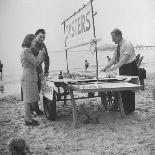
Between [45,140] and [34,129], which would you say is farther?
[34,129]

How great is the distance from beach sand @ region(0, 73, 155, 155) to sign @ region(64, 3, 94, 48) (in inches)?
54.4

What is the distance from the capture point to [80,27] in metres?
5.08

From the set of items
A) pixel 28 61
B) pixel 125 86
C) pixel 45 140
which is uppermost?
pixel 28 61

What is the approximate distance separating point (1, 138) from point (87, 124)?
1.37m

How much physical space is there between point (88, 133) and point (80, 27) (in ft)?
6.22

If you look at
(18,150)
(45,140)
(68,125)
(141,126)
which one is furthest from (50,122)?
(18,150)

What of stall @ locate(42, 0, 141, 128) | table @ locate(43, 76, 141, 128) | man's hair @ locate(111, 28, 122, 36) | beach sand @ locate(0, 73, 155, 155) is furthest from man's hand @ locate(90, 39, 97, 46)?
beach sand @ locate(0, 73, 155, 155)

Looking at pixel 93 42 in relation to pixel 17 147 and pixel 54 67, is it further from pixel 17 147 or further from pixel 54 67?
pixel 54 67

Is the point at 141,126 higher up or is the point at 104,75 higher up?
the point at 104,75

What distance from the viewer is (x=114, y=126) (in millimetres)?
4480

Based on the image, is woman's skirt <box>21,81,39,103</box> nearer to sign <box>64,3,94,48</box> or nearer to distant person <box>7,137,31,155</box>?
sign <box>64,3,94,48</box>

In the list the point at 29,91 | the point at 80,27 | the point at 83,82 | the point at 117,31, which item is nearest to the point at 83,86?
the point at 83,82

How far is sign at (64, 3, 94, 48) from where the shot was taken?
4.59m

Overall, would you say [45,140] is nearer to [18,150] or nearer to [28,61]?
[18,150]
